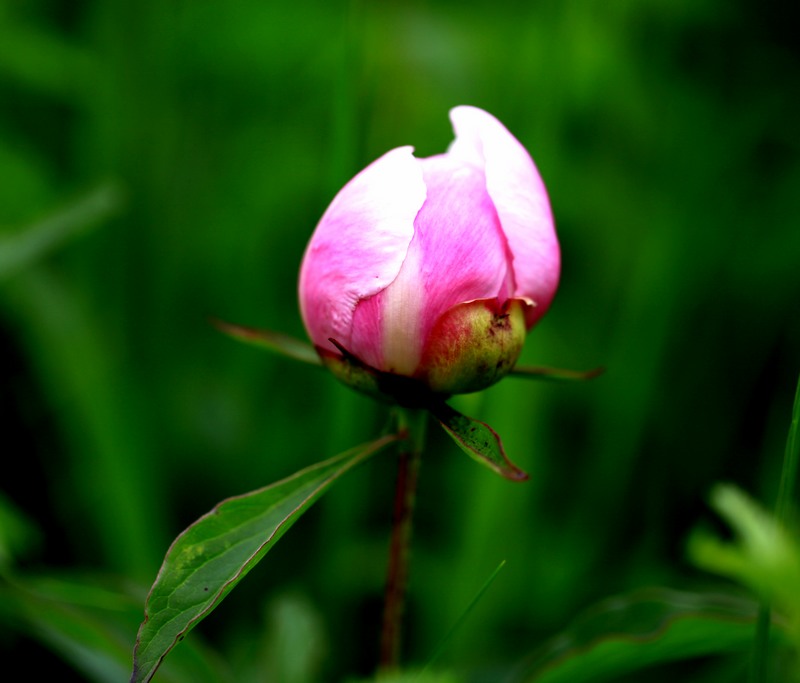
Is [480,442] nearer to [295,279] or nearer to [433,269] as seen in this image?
[433,269]

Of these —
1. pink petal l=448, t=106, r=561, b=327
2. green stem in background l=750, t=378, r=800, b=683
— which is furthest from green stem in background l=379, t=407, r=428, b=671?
green stem in background l=750, t=378, r=800, b=683

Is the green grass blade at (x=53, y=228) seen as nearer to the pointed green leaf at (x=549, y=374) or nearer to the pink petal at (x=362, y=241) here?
the pink petal at (x=362, y=241)

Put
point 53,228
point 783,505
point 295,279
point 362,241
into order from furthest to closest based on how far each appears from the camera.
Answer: point 295,279, point 53,228, point 362,241, point 783,505

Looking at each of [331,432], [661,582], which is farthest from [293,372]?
[661,582]

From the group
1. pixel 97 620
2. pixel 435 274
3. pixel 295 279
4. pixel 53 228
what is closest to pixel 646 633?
pixel 435 274

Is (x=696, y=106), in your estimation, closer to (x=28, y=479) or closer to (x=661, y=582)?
(x=661, y=582)

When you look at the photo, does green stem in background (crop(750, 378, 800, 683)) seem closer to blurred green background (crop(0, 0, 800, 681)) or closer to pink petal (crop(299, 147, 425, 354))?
pink petal (crop(299, 147, 425, 354))
